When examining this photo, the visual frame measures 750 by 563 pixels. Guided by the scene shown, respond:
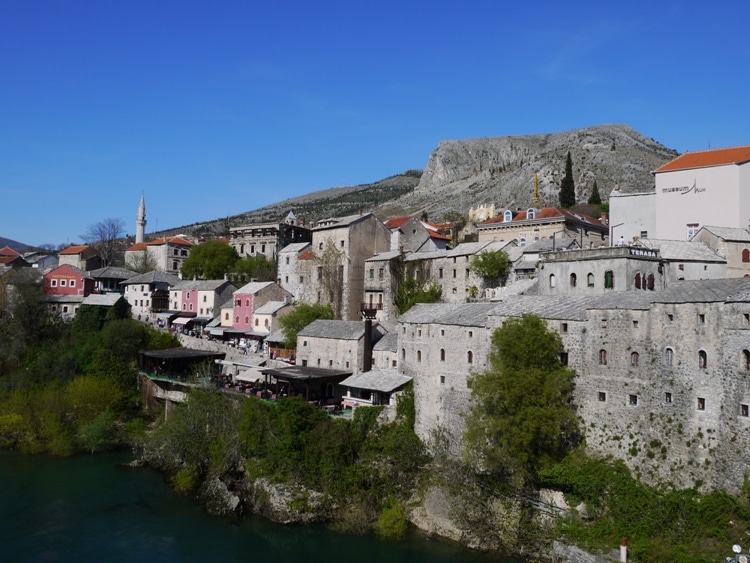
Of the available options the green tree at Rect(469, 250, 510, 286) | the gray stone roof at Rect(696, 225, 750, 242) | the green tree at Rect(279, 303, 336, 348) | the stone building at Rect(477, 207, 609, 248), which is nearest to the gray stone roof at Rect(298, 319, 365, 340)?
the green tree at Rect(279, 303, 336, 348)

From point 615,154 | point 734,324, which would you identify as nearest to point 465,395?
point 734,324

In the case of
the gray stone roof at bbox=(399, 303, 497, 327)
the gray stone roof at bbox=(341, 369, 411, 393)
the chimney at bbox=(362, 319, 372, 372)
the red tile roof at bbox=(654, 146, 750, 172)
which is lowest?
the gray stone roof at bbox=(341, 369, 411, 393)

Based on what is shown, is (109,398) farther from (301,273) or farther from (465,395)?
(465,395)

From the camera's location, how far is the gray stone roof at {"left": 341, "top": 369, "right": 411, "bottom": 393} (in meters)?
37.7

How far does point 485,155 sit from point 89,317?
13604 centimetres

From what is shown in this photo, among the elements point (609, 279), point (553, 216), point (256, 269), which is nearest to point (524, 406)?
point (609, 279)

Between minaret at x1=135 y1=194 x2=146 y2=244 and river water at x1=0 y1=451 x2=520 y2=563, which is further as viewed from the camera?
minaret at x1=135 y1=194 x2=146 y2=244

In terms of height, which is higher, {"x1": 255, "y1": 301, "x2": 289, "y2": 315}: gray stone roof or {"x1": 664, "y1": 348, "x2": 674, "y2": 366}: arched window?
{"x1": 255, "y1": 301, "x2": 289, "y2": 315}: gray stone roof

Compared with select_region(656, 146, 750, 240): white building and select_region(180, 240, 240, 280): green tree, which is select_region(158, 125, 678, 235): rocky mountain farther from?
select_region(656, 146, 750, 240): white building

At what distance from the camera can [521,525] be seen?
28.7m

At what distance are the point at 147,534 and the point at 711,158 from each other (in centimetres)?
4061

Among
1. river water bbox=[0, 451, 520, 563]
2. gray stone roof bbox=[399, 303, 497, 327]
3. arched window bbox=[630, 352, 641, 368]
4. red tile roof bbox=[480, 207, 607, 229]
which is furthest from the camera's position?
red tile roof bbox=[480, 207, 607, 229]

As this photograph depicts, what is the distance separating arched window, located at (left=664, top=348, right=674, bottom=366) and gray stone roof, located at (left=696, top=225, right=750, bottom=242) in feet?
46.7

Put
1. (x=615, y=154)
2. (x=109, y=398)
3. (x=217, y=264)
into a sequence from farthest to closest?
(x=615, y=154)
(x=217, y=264)
(x=109, y=398)
